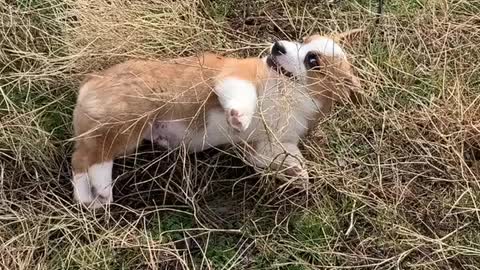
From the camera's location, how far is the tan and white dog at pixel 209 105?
306 centimetres

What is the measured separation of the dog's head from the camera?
10.6 feet

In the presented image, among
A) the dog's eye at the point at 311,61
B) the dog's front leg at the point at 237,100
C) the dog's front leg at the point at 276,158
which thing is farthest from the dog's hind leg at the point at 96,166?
the dog's eye at the point at 311,61

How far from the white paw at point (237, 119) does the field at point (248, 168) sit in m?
0.26

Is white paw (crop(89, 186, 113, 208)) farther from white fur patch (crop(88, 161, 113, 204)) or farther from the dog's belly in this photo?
the dog's belly

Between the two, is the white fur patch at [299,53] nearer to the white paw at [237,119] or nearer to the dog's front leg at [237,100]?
the dog's front leg at [237,100]

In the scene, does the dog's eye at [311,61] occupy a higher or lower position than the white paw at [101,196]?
higher

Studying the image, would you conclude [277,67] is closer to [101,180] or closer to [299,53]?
[299,53]

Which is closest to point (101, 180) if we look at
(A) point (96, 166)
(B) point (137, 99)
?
(A) point (96, 166)

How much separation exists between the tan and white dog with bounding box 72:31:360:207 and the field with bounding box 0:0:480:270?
10 centimetres

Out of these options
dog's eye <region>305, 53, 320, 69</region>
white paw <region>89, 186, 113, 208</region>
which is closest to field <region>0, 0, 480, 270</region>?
white paw <region>89, 186, 113, 208</region>

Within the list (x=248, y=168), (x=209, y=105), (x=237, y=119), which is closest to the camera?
(x=237, y=119)

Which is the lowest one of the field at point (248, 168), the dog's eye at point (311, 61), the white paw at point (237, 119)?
the field at point (248, 168)

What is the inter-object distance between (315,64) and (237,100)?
0.37 meters

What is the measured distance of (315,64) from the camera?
10.6 ft
